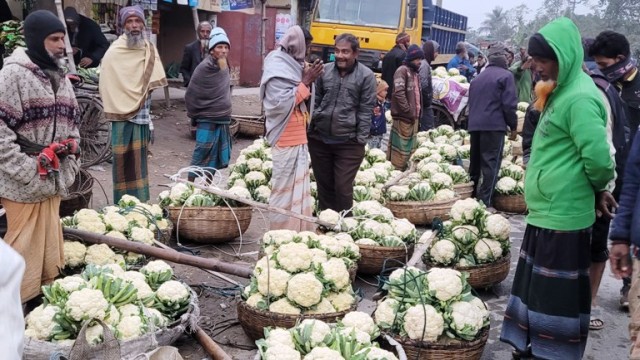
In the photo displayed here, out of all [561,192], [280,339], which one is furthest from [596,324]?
[280,339]

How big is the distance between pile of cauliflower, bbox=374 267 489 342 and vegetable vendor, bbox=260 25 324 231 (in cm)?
172

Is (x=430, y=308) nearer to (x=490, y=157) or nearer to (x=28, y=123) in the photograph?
(x=28, y=123)

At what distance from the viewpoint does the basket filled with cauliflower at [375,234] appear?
4973 millimetres

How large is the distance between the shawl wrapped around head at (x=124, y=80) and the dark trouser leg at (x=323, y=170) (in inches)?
67.2

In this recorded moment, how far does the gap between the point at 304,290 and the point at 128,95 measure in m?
3.16

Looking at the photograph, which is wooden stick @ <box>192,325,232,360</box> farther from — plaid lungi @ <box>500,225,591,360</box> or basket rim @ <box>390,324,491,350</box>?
plaid lungi @ <box>500,225,591,360</box>

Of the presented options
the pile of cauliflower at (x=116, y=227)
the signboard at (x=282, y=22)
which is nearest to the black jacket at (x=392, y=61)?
the pile of cauliflower at (x=116, y=227)

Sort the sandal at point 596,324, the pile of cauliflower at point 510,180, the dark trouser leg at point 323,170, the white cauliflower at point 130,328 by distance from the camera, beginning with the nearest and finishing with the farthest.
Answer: the white cauliflower at point 130,328 → the sandal at point 596,324 → the dark trouser leg at point 323,170 → the pile of cauliflower at point 510,180

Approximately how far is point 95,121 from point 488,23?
60.3 meters

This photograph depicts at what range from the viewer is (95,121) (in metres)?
8.13

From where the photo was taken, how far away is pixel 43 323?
10.4ft

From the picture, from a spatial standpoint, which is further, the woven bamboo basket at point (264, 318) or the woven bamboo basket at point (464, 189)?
the woven bamboo basket at point (464, 189)

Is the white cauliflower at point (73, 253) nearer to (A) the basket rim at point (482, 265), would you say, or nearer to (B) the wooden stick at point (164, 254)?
(B) the wooden stick at point (164, 254)

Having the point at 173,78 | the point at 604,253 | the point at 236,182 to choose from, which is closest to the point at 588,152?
the point at 604,253
